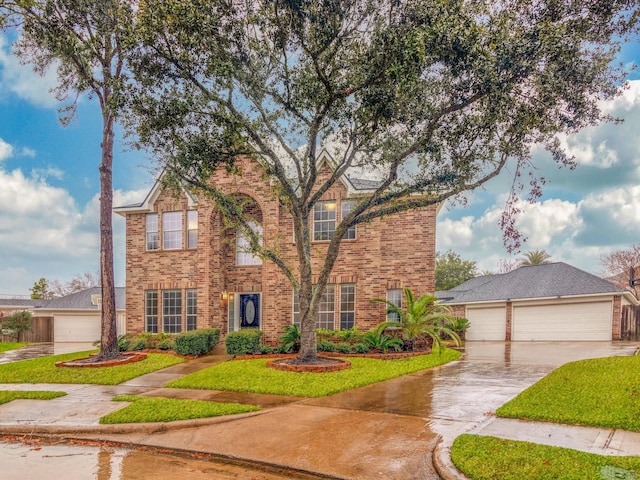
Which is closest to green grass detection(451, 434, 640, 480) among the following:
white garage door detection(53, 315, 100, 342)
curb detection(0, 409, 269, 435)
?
curb detection(0, 409, 269, 435)

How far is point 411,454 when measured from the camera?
5.29m

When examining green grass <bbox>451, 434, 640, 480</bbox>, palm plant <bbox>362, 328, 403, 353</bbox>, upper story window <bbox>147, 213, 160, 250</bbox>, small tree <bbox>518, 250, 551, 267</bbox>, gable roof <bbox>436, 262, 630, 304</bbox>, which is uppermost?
upper story window <bbox>147, 213, 160, 250</bbox>

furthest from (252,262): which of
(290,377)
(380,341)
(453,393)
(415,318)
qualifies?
(453,393)

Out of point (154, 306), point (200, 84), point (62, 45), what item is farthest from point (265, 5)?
point (154, 306)

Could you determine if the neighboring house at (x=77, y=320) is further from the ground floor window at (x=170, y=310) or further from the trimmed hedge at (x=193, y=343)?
the trimmed hedge at (x=193, y=343)

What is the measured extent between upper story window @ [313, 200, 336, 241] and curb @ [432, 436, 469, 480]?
11.6 metres

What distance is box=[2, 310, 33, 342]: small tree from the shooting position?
88.5ft

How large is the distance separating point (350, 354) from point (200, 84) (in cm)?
932

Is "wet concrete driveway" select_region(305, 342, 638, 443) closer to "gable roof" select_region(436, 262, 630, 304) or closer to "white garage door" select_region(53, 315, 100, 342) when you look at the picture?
"gable roof" select_region(436, 262, 630, 304)

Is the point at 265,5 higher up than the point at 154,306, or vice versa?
the point at 265,5

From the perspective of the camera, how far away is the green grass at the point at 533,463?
4316 mm

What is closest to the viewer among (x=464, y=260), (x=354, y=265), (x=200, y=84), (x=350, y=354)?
(x=200, y=84)

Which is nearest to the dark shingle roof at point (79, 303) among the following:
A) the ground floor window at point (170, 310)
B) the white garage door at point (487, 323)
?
the ground floor window at point (170, 310)

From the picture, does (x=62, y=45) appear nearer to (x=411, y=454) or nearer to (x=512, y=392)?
(x=411, y=454)
